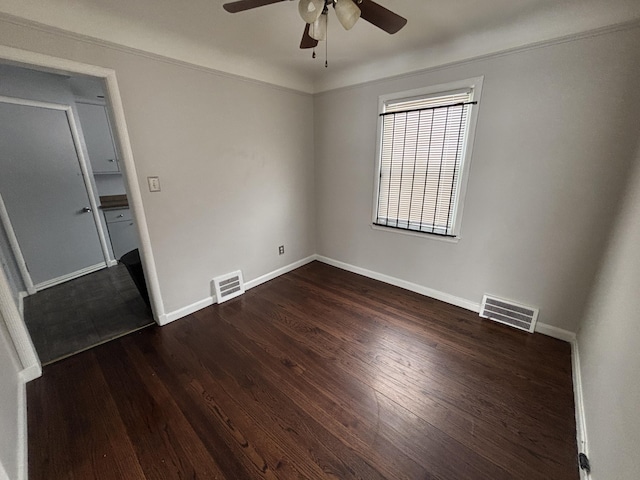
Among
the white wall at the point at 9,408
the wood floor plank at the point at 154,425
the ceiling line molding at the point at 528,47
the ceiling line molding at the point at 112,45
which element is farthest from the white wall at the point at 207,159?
the ceiling line molding at the point at 528,47

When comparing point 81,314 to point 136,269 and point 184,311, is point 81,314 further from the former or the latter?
point 184,311

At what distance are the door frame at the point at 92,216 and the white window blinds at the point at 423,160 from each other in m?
3.74

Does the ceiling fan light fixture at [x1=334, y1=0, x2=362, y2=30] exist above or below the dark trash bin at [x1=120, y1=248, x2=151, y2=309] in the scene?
above

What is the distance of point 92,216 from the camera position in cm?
344

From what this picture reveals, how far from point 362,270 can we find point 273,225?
131 cm

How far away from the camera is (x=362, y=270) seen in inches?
134

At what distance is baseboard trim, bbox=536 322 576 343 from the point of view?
211cm

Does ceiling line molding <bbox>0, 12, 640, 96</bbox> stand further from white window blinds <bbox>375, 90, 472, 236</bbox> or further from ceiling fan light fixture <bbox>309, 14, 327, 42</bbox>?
ceiling fan light fixture <bbox>309, 14, 327, 42</bbox>

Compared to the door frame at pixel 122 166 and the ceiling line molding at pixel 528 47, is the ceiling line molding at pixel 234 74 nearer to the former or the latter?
the ceiling line molding at pixel 528 47

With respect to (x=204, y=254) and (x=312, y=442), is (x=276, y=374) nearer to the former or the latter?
(x=312, y=442)

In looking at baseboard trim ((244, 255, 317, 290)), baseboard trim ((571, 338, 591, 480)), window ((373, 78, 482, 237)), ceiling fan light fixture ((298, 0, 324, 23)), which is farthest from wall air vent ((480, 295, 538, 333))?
ceiling fan light fixture ((298, 0, 324, 23))

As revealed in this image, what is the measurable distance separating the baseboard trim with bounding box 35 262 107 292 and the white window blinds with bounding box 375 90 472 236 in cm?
396

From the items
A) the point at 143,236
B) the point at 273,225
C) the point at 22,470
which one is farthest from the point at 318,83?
the point at 22,470

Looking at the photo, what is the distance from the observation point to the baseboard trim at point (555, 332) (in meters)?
2.11
